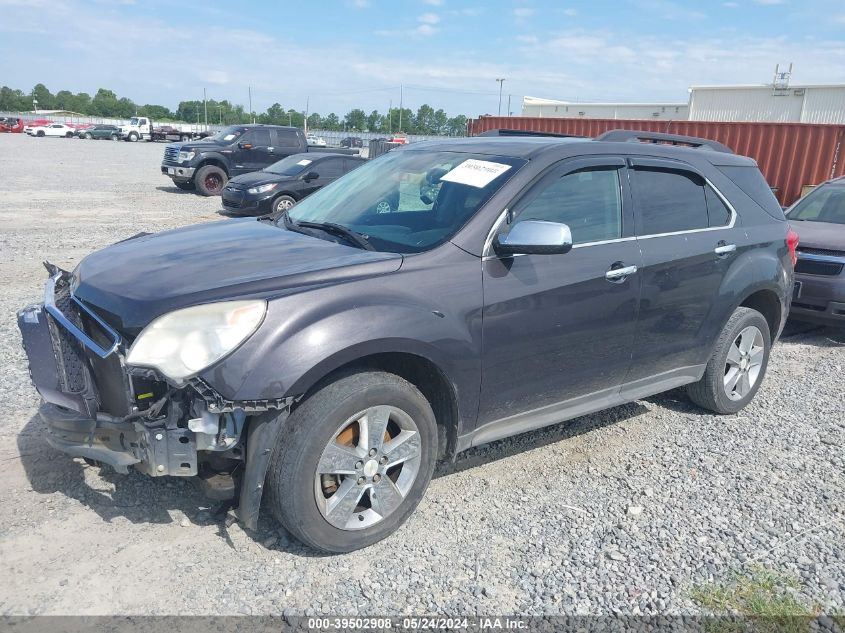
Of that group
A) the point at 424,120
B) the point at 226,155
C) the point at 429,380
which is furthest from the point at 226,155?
the point at 424,120

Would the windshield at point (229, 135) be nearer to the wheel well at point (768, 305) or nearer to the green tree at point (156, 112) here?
the wheel well at point (768, 305)

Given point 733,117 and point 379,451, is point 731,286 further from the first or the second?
point 733,117

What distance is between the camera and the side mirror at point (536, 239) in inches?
130

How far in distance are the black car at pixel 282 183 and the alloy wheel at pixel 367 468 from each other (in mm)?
10551

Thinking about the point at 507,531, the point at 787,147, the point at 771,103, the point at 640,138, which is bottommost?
the point at 507,531

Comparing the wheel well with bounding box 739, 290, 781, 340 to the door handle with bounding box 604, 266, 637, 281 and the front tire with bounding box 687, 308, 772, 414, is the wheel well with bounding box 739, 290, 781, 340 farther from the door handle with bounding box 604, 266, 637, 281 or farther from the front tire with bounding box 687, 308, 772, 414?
the door handle with bounding box 604, 266, 637, 281

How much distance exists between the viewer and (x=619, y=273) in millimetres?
3840

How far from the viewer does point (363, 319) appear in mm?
2916

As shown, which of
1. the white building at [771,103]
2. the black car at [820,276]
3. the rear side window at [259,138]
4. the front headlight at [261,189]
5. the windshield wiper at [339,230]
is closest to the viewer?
the windshield wiper at [339,230]

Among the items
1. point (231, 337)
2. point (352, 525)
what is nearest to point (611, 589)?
point (352, 525)

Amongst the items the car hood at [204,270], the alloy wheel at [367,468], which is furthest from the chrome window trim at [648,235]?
the alloy wheel at [367,468]

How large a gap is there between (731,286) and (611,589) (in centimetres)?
240

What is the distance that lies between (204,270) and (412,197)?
133 centimetres

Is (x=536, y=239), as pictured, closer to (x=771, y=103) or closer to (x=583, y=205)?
(x=583, y=205)
